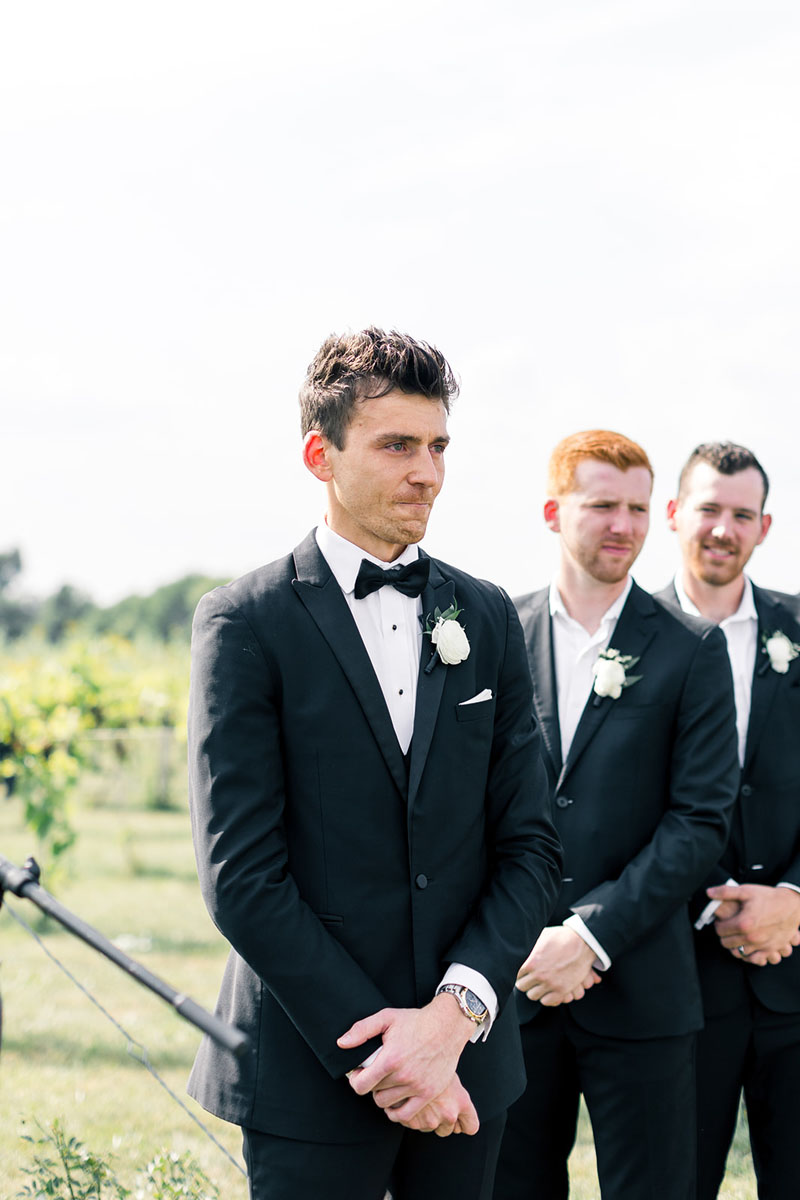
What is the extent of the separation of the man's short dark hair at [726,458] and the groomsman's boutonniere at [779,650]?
18.3 inches

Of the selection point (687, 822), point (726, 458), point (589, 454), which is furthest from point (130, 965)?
point (726, 458)

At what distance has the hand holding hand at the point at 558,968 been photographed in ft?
10.3

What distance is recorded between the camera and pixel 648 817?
329cm

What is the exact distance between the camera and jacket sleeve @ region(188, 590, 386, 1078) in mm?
2262

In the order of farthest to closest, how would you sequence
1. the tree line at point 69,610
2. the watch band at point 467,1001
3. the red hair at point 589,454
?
1. the tree line at point 69,610
2. the red hair at point 589,454
3. the watch band at point 467,1001

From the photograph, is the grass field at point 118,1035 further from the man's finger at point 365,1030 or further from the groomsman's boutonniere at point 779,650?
the groomsman's boutonniere at point 779,650

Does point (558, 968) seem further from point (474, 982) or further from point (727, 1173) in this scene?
point (727, 1173)

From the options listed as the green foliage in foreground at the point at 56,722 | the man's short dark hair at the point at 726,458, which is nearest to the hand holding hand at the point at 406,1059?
the man's short dark hair at the point at 726,458

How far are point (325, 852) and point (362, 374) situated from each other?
96 centimetres

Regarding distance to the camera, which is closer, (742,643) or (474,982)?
(474,982)

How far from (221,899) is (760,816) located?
1.92 meters

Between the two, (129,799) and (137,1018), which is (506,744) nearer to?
(137,1018)

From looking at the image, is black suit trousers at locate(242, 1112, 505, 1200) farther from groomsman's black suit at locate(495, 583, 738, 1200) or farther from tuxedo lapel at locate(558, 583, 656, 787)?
tuxedo lapel at locate(558, 583, 656, 787)

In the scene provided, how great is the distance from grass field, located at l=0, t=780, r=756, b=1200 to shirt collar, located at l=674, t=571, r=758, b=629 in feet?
7.31
